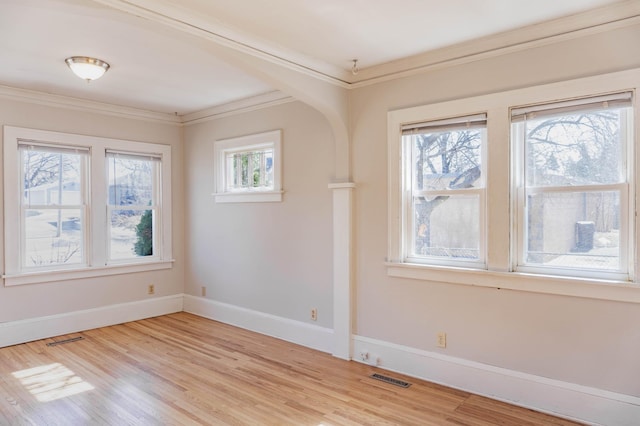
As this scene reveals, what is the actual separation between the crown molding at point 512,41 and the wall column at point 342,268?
1013 mm

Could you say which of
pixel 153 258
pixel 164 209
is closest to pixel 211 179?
pixel 164 209

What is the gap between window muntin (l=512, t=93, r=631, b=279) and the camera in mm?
2605

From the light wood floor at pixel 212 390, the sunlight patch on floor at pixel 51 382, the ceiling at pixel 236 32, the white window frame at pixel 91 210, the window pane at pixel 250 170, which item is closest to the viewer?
the ceiling at pixel 236 32

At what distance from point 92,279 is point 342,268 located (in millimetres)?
3008

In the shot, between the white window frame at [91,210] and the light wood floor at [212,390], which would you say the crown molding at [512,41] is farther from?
the white window frame at [91,210]

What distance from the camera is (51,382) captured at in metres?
3.32

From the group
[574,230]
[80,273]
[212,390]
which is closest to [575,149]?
[574,230]

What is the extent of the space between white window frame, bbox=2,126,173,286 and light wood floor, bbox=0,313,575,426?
78 centimetres

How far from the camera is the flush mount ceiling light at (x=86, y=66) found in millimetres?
3344

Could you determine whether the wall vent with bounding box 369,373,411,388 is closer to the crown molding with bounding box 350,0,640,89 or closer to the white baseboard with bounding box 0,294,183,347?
the crown molding with bounding box 350,0,640,89

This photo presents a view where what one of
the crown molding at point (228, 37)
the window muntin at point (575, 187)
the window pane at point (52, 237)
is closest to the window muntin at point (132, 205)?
the window pane at point (52, 237)

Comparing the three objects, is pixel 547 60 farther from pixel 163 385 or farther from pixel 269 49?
pixel 163 385

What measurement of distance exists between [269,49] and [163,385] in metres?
2.67

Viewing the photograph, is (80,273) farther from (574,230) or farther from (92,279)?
(574,230)
